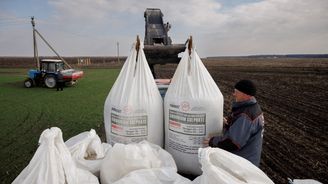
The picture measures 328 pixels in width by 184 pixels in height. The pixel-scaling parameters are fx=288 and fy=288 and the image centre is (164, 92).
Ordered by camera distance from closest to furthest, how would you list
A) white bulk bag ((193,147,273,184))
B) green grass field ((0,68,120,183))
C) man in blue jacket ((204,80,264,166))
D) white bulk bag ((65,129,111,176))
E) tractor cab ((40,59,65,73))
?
white bulk bag ((193,147,273,184)), white bulk bag ((65,129,111,176)), man in blue jacket ((204,80,264,166)), green grass field ((0,68,120,183)), tractor cab ((40,59,65,73))

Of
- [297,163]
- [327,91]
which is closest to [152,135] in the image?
[297,163]

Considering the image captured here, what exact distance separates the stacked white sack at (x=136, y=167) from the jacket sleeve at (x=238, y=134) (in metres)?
0.50

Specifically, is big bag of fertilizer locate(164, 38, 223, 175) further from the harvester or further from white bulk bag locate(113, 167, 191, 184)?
the harvester

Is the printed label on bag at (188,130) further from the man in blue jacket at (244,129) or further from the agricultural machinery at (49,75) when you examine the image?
the agricultural machinery at (49,75)

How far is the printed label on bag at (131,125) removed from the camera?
2.50m

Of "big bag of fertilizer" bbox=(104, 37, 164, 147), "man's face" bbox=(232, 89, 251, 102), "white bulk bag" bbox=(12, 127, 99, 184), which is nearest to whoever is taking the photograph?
"white bulk bag" bbox=(12, 127, 99, 184)

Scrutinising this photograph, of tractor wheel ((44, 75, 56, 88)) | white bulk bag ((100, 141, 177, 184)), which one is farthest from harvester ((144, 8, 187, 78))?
tractor wheel ((44, 75, 56, 88))

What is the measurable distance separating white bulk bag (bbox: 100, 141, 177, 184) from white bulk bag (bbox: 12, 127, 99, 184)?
0.13 metres

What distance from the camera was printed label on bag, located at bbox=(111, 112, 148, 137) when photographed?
250 cm

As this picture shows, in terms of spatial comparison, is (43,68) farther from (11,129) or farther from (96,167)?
(96,167)

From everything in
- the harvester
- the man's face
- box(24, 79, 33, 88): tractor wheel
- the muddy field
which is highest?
the harvester

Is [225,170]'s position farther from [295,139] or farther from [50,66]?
[50,66]

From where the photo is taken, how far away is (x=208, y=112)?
2475 millimetres

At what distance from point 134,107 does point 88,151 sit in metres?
0.53
